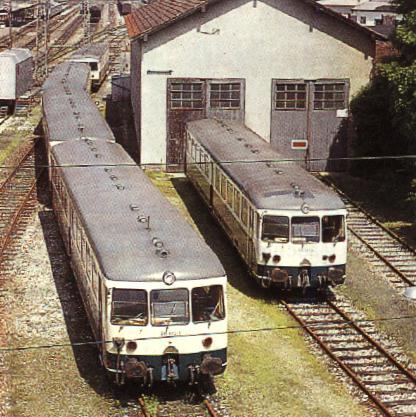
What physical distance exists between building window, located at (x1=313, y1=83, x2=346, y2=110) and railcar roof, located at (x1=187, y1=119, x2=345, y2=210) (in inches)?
200

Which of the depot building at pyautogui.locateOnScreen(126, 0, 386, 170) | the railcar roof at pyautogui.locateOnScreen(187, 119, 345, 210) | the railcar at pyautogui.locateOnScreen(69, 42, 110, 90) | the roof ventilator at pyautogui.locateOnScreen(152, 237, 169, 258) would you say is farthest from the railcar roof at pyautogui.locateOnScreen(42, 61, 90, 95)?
the roof ventilator at pyautogui.locateOnScreen(152, 237, 169, 258)

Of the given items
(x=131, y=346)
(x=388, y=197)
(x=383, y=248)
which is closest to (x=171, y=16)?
(x=388, y=197)

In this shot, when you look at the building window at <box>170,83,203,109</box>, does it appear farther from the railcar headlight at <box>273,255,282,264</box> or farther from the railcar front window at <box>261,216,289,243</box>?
the railcar headlight at <box>273,255,282,264</box>

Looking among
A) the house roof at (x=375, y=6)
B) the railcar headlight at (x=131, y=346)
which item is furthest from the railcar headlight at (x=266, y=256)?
the house roof at (x=375, y=6)

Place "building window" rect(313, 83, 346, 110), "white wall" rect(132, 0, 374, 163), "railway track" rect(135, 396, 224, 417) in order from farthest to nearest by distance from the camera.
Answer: "building window" rect(313, 83, 346, 110), "white wall" rect(132, 0, 374, 163), "railway track" rect(135, 396, 224, 417)

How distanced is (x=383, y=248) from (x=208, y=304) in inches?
395

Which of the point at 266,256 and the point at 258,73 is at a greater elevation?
the point at 258,73

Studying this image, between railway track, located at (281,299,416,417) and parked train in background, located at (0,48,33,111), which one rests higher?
parked train in background, located at (0,48,33,111)

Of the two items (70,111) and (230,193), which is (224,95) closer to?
(70,111)

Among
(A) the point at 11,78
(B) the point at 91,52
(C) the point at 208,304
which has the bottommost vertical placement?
(C) the point at 208,304

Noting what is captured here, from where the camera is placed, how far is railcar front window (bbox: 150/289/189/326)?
13.6 m

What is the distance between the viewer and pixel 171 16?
99.6 feet

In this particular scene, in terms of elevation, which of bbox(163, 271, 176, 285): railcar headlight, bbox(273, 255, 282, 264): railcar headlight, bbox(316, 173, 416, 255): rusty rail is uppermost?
bbox(163, 271, 176, 285): railcar headlight

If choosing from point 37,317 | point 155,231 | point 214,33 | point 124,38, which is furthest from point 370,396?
point 124,38
